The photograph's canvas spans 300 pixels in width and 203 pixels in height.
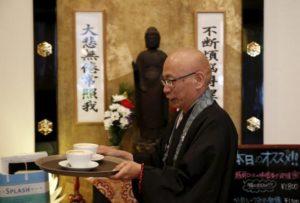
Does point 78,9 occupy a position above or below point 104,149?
above

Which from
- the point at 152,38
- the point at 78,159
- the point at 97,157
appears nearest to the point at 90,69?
the point at 152,38

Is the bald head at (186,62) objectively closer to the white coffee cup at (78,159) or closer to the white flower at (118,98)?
the white coffee cup at (78,159)

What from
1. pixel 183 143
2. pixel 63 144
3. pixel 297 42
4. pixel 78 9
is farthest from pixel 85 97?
pixel 297 42

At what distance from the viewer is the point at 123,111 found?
11.1 ft

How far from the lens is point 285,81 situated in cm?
369

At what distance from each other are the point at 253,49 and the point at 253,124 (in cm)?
64

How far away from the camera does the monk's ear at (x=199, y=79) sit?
2188mm

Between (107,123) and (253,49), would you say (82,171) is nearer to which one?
(107,123)

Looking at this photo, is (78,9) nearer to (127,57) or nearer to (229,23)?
(127,57)

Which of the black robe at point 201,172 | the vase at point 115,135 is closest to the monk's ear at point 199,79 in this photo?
the black robe at point 201,172

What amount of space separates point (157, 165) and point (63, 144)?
4.64 ft

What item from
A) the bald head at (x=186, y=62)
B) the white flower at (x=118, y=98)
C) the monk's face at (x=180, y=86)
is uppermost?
the bald head at (x=186, y=62)

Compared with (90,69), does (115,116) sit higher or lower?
lower

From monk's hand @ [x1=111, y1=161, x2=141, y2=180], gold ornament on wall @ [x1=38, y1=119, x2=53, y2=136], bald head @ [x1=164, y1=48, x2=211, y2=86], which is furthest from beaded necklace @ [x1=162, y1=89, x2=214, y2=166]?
gold ornament on wall @ [x1=38, y1=119, x2=53, y2=136]
